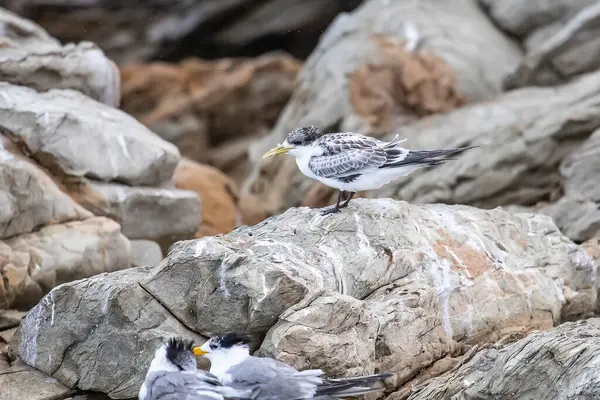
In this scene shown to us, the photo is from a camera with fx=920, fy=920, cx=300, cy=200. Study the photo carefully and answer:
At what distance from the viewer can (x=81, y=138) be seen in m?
13.1

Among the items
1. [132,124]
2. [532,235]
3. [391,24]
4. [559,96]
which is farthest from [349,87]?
[532,235]

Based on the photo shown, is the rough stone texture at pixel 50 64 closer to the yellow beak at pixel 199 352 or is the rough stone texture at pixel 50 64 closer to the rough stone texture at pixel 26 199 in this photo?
the rough stone texture at pixel 26 199

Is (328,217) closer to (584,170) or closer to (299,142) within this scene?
(299,142)

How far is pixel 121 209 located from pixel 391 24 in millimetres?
9303

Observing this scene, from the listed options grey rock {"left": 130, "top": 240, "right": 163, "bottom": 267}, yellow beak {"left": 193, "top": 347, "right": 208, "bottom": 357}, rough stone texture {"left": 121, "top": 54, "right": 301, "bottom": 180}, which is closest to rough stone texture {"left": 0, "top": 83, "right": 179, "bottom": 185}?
grey rock {"left": 130, "top": 240, "right": 163, "bottom": 267}

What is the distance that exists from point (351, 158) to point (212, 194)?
25.2ft

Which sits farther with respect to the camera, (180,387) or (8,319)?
(8,319)

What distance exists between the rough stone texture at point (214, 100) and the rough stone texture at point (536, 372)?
15.6 m

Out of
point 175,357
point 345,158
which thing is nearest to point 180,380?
point 175,357

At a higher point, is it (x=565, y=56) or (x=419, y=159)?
(x=419, y=159)

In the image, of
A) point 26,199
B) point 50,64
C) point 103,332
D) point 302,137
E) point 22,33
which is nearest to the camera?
point 103,332

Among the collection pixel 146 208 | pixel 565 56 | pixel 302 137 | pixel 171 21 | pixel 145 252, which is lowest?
pixel 145 252

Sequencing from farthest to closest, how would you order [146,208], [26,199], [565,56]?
[565,56] < [146,208] < [26,199]

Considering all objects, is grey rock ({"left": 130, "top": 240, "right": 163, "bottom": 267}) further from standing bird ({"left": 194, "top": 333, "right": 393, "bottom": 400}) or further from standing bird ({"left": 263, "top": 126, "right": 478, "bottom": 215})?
standing bird ({"left": 194, "top": 333, "right": 393, "bottom": 400})
